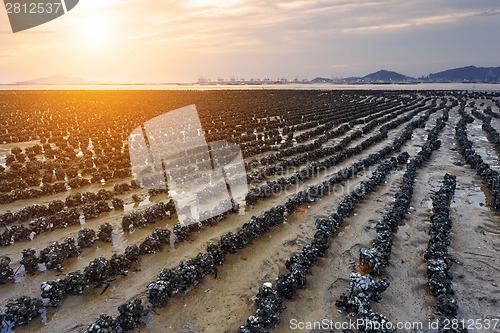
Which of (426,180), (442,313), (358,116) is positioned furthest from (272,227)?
(358,116)

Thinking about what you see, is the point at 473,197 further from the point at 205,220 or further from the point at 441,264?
the point at 205,220

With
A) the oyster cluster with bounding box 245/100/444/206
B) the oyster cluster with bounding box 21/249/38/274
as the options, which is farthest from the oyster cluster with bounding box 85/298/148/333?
the oyster cluster with bounding box 245/100/444/206

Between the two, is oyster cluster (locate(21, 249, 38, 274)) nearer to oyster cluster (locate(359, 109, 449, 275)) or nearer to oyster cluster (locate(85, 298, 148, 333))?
oyster cluster (locate(85, 298, 148, 333))

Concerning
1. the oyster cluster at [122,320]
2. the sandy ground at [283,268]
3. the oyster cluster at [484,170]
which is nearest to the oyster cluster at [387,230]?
the sandy ground at [283,268]

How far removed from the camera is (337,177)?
657 inches

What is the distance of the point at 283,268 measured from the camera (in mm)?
9727

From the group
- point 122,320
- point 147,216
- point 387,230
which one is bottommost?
point 122,320

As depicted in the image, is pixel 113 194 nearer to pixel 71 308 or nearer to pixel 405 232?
pixel 71 308

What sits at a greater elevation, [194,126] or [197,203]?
[194,126]

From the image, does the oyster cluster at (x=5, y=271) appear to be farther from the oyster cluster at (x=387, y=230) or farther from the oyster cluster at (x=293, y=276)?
the oyster cluster at (x=387, y=230)

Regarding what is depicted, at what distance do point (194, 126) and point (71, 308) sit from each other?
2877cm

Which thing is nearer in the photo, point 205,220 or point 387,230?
point 387,230

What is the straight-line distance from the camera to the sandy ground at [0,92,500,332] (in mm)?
7846

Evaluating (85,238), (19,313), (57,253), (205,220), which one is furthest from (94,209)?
(19,313)
